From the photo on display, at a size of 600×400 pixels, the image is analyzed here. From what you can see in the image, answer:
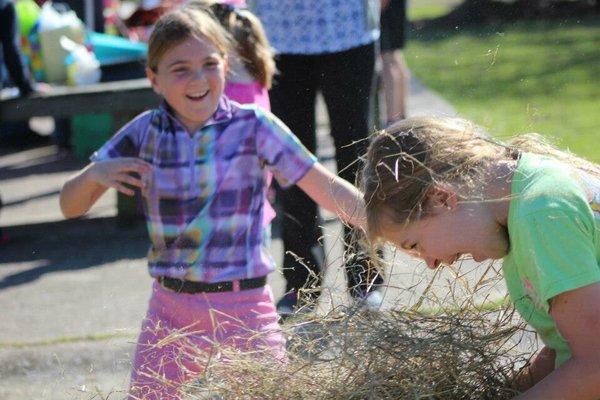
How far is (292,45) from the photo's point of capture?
16.5 feet

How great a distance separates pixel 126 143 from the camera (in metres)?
3.76

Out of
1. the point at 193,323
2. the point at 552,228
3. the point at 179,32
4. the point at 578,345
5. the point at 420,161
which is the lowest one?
the point at 193,323

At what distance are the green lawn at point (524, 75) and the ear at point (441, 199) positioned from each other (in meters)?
4.86

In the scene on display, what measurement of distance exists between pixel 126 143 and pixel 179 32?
40 cm

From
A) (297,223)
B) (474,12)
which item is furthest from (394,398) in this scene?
(474,12)

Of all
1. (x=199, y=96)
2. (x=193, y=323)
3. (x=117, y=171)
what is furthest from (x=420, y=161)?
(x=199, y=96)

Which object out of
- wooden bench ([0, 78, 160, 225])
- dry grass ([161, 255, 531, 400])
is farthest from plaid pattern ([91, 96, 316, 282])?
wooden bench ([0, 78, 160, 225])

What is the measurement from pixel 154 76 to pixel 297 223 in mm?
1182

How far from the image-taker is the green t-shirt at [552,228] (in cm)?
236

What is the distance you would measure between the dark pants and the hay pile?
78.7 inches

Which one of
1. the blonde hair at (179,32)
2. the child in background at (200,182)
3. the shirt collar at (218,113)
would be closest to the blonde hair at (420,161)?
the child in background at (200,182)

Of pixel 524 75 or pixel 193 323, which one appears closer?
pixel 193 323

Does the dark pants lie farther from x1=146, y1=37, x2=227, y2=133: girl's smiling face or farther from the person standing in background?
x1=146, y1=37, x2=227, y2=133: girl's smiling face

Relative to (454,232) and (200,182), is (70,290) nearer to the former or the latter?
(200,182)
